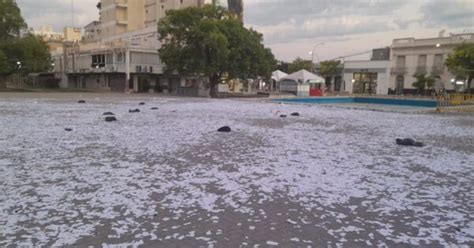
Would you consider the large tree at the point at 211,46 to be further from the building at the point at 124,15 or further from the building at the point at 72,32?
the building at the point at 72,32

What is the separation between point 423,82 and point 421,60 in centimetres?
802

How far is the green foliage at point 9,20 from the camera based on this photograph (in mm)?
49219

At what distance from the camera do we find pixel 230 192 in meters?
6.05

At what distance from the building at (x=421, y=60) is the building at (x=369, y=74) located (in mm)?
1709

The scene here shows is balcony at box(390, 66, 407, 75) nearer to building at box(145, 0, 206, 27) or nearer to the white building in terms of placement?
the white building

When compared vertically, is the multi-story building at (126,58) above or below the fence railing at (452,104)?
above

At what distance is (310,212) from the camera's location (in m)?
5.22

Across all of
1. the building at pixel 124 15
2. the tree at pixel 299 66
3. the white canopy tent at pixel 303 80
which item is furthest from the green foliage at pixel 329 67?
the building at pixel 124 15

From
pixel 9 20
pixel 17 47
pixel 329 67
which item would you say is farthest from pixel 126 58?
pixel 329 67

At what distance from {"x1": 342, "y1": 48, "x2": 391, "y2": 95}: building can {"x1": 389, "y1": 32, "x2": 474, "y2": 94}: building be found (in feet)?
5.61

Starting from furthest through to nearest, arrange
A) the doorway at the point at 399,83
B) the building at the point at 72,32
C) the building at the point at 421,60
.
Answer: the building at the point at 72,32
the doorway at the point at 399,83
the building at the point at 421,60

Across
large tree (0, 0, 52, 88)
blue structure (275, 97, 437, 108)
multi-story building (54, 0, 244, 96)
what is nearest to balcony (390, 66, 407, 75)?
blue structure (275, 97, 437, 108)

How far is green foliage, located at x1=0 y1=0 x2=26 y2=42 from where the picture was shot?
161 ft

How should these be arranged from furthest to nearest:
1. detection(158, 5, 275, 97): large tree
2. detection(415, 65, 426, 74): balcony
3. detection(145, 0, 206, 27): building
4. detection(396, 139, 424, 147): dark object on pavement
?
1. detection(145, 0, 206, 27): building
2. detection(415, 65, 426, 74): balcony
3. detection(158, 5, 275, 97): large tree
4. detection(396, 139, 424, 147): dark object on pavement
